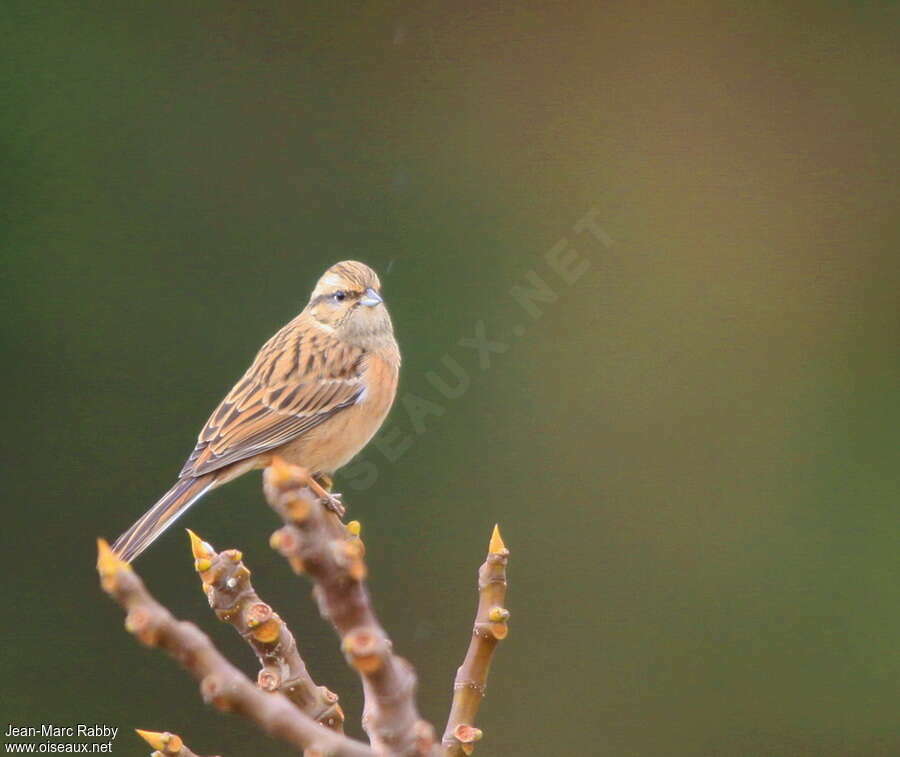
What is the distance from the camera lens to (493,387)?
19.5 ft

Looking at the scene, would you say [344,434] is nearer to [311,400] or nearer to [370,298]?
[311,400]

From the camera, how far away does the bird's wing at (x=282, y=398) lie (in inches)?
118

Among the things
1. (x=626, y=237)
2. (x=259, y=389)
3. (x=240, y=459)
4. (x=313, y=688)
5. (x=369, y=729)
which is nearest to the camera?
(x=369, y=729)

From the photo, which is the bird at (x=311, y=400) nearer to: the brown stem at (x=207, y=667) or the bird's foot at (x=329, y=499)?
the bird's foot at (x=329, y=499)

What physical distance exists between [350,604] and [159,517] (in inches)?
59.6

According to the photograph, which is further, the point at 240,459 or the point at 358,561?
the point at 240,459

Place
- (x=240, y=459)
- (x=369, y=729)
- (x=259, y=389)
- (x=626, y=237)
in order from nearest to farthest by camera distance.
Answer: (x=369, y=729) < (x=240, y=459) < (x=259, y=389) < (x=626, y=237)

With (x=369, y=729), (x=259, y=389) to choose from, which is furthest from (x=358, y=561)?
(x=259, y=389)

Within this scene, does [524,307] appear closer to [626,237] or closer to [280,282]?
[626,237]

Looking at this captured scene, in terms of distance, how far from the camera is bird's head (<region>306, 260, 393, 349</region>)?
3.38 metres

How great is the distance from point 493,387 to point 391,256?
79cm

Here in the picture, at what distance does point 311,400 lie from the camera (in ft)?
10.4

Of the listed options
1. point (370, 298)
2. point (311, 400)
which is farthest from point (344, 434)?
point (370, 298)

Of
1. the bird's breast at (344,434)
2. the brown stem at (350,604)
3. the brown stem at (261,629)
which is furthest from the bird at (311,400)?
the brown stem at (350,604)
